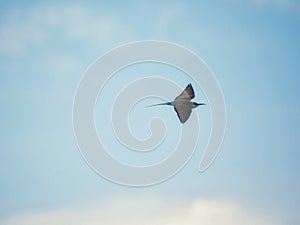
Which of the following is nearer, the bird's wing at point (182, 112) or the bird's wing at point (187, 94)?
the bird's wing at point (187, 94)

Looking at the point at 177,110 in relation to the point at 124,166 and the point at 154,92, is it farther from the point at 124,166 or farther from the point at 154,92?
the point at 124,166

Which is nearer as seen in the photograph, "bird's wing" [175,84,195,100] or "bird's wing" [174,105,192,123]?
"bird's wing" [175,84,195,100]

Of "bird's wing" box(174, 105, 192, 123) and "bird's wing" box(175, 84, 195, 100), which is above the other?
"bird's wing" box(175, 84, 195, 100)

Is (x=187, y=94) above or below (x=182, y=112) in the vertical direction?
above

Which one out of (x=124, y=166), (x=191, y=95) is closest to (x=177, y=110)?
(x=191, y=95)

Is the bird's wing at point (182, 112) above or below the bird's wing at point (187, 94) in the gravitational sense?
below
